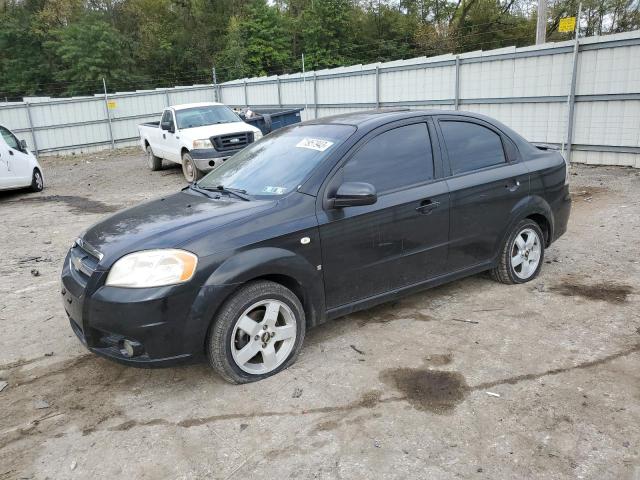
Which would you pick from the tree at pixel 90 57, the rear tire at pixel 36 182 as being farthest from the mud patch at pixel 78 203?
the tree at pixel 90 57

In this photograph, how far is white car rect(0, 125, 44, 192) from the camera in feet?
37.1

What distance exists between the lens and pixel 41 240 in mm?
8148

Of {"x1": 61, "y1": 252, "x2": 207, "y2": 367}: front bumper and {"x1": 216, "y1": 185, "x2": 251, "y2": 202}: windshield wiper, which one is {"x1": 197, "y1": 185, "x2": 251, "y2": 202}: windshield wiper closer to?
{"x1": 216, "y1": 185, "x2": 251, "y2": 202}: windshield wiper

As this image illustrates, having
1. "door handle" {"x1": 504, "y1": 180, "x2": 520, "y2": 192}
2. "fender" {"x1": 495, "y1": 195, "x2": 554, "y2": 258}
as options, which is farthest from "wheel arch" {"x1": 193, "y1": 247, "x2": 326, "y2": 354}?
"door handle" {"x1": 504, "y1": 180, "x2": 520, "y2": 192}

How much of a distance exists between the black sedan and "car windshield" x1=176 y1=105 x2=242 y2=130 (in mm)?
8836

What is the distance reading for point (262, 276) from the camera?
141 inches

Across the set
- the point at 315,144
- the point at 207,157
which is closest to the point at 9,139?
the point at 207,157

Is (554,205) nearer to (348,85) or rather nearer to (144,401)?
(144,401)

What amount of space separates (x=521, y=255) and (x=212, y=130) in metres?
9.00

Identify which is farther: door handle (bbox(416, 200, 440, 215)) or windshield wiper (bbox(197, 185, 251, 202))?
door handle (bbox(416, 200, 440, 215))

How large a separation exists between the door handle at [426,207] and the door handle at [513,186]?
35.1 inches

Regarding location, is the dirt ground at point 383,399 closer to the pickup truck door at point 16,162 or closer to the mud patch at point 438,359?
the mud patch at point 438,359

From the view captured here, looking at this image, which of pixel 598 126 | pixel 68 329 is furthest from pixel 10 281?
pixel 598 126

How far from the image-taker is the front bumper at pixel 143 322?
10.7 feet
